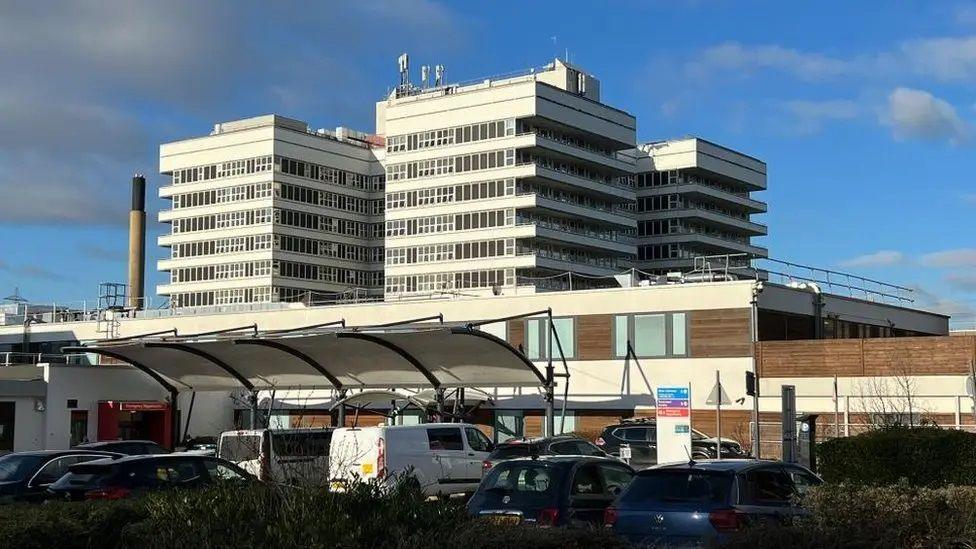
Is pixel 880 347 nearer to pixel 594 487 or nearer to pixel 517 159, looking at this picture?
pixel 594 487

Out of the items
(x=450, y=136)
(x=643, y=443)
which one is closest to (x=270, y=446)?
(x=643, y=443)

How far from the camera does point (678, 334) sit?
1855 inches

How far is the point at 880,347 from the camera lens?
141 ft

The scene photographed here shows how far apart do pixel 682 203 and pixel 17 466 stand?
101780mm

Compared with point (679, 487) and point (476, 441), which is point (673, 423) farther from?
point (679, 487)

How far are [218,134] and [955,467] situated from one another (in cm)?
10431

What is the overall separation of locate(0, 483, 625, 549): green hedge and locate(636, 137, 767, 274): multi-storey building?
110 metres

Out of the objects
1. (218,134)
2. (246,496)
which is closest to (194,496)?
(246,496)

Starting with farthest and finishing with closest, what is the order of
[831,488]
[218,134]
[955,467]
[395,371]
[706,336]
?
[218,134] < [706,336] < [395,371] < [955,467] < [831,488]

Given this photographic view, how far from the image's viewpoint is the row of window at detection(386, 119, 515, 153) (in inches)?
4055

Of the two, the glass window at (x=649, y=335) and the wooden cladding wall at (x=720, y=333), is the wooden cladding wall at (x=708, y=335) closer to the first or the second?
the wooden cladding wall at (x=720, y=333)

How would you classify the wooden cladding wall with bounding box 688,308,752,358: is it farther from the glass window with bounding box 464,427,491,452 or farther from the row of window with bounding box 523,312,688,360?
the glass window with bounding box 464,427,491,452

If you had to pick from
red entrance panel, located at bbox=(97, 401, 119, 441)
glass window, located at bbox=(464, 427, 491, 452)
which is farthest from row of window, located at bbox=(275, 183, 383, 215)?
glass window, located at bbox=(464, 427, 491, 452)

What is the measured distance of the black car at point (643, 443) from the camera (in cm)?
3750
